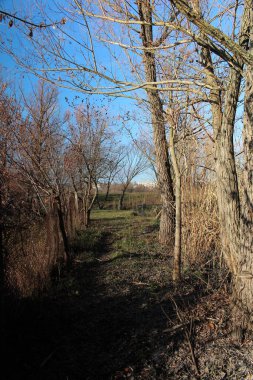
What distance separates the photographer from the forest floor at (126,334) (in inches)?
99.4

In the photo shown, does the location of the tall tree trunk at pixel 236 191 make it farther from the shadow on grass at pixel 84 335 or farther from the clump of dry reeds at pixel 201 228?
the clump of dry reeds at pixel 201 228

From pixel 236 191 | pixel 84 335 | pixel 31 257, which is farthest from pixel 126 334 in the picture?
pixel 236 191

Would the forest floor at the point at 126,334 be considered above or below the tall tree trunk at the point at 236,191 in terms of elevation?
below

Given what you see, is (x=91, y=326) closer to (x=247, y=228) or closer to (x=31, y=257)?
(x=31, y=257)

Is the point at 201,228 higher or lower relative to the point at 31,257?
higher

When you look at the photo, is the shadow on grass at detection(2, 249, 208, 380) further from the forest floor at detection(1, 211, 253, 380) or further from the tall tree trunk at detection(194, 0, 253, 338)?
the tall tree trunk at detection(194, 0, 253, 338)

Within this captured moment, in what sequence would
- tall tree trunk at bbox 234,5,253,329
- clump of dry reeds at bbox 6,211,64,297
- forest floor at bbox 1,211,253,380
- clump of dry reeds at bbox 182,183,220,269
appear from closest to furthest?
forest floor at bbox 1,211,253,380 → tall tree trunk at bbox 234,5,253,329 → clump of dry reeds at bbox 6,211,64,297 → clump of dry reeds at bbox 182,183,220,269

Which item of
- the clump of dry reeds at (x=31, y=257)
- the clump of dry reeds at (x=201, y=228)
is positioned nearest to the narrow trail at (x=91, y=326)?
the clump of dry reeds at (x=31, y=257)

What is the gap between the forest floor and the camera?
8.29 ft

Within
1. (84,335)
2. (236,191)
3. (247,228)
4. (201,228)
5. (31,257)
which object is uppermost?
(236,191)

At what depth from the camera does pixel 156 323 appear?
327cm

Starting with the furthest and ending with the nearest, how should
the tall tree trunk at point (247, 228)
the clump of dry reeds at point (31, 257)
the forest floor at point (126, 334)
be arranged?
the clump of dry reeds at point (31, 257) < the tall tree trunk at point (247, 228) < the forest floor at point (126, 334)

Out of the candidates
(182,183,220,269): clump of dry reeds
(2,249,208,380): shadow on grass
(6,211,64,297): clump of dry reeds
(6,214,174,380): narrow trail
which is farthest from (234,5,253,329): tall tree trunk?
(6,211,64,297): clump of dry reeds

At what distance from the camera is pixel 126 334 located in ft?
10.3
